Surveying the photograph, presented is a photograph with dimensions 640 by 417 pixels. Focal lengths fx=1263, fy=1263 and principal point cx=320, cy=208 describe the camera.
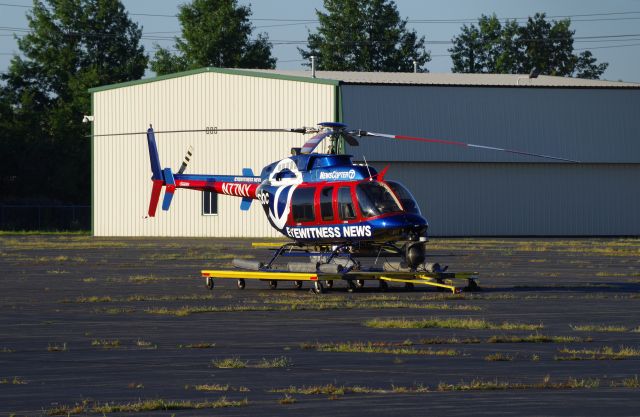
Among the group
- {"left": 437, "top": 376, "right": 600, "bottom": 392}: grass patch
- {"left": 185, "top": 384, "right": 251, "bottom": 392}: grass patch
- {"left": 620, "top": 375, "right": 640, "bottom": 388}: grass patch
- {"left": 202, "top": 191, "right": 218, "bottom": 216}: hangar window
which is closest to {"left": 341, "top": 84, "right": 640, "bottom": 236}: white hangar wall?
{"left": 202, "top": 191, "right": 218, "bottom": 216}: hangar window

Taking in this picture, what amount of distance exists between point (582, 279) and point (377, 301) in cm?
842

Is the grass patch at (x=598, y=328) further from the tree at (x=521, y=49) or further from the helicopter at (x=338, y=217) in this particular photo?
the tree at (x=521, y=49)

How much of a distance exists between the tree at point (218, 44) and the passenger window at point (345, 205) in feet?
247

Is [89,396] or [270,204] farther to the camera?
[270,204]

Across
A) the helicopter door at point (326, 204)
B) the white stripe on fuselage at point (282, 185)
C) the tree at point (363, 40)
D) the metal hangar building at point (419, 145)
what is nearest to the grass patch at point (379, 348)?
the helicopter door at point (326, 204)

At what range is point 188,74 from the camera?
2464 inches

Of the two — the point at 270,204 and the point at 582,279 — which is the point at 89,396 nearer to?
the point at 270,204

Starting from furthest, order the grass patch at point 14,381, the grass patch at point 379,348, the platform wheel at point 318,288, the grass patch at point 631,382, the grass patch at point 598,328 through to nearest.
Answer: the platform wheel at point 318,288 < the grass patch at point 598,328 < the grass patch at point 379,348 < the grass patch at point 14,381 < the grass patch at point 631,382

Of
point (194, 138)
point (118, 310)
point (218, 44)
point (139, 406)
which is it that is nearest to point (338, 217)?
point (118, 310)

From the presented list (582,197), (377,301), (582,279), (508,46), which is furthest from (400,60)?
(377,301)

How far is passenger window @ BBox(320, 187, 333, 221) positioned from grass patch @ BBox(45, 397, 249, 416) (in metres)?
15.2

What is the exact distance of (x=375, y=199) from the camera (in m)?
26.1

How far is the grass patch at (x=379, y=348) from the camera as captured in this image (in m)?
15.5

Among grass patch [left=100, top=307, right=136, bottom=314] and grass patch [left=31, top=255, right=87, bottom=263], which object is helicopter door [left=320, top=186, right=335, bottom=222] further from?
grass patch [left=31, top=255, right=87, bottom=263]
